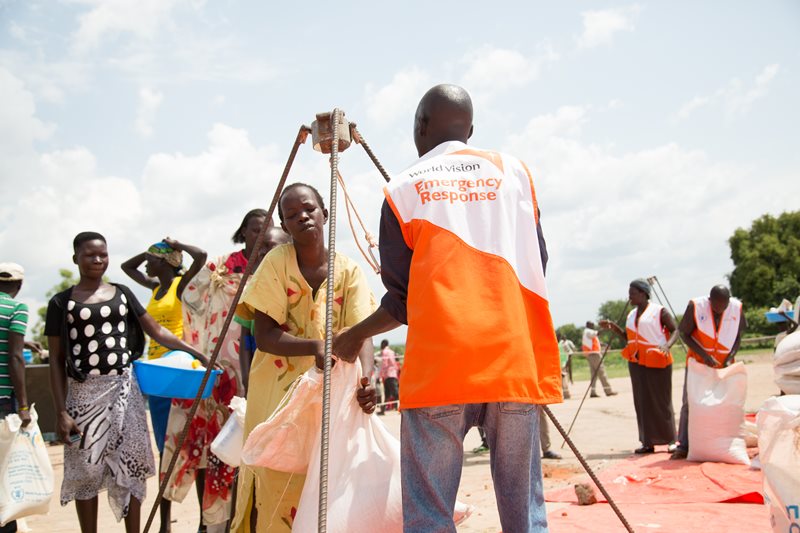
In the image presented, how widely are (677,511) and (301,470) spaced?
2.98 meters

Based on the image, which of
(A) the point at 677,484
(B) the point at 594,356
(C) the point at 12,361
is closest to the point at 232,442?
(C) the point at 12,361

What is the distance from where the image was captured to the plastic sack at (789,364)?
2658mm

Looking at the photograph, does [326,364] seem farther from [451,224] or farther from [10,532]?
[10,532]

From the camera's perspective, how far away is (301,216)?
290 cm

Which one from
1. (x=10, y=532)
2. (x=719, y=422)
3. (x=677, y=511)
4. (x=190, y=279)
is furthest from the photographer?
(x=719, y=422)

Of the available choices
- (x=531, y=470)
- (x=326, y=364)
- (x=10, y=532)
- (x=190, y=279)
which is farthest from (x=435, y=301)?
(x=10, y=532)

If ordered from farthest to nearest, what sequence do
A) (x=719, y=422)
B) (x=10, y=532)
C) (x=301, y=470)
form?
(x=719, y=422), (x=10, y=532), (x=301, y=470)

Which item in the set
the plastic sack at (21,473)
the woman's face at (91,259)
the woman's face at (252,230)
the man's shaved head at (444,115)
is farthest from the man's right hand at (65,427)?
the man's shaved head at (444,115)

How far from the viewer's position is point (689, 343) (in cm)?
687

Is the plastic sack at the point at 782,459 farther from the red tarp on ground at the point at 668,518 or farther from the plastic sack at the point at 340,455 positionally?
the red tarp on ground at the point at 668,518

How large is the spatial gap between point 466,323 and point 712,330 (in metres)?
5.83

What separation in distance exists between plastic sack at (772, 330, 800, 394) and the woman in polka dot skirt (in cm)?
304

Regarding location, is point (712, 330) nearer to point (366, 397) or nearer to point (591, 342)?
point (366, 397)

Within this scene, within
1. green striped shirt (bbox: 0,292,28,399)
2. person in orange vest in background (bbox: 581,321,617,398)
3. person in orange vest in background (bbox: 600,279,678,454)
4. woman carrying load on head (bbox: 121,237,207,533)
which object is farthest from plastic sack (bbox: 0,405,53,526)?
person in orange vest in background (bbox: 581,321,617,398)
